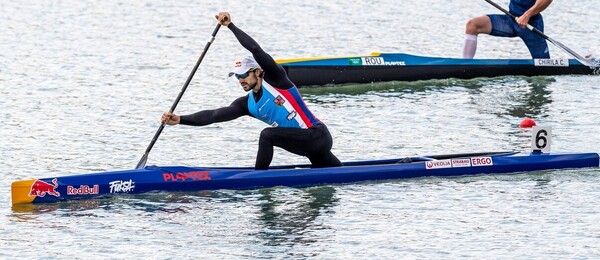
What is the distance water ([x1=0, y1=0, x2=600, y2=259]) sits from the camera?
14688 millimetres

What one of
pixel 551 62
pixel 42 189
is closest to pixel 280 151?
pixel 42 189

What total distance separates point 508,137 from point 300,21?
12627 mm

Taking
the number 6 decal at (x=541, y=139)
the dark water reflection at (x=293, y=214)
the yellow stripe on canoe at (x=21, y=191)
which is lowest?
the dark water reflection at (x=293, y=214)

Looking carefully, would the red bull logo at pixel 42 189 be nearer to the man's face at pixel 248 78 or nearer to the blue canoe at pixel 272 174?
the blue canoe at pixel 272 174

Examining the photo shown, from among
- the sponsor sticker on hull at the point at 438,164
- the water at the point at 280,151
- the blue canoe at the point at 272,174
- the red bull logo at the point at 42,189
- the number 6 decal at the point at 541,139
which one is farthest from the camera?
the number 6 decal at the point at 541,139

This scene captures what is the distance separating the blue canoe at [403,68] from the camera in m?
23.5

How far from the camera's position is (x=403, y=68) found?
947 inches

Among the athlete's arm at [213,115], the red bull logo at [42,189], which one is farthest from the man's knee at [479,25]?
the red bull logo at [42,189]

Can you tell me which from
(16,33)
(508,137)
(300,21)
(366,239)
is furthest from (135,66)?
(366,239)

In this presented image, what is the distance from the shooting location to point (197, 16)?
32.6 meters

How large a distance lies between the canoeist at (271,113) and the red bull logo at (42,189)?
1.44 metres

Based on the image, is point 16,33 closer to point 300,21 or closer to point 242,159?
point 300,21

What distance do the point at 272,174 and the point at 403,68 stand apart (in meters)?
8.08

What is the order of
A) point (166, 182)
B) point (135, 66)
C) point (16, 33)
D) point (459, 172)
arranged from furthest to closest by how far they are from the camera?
point (16, 33), point (135, 66), point (459, 172), point (166, 182)
